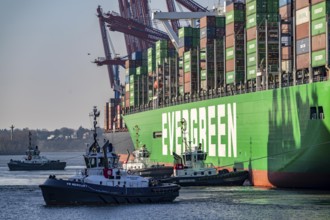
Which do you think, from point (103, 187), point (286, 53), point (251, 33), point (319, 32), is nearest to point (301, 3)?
point (319, 32)

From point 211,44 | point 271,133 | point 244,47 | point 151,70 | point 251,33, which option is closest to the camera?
point 271,133

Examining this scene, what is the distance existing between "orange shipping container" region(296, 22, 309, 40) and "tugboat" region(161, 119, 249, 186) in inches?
551

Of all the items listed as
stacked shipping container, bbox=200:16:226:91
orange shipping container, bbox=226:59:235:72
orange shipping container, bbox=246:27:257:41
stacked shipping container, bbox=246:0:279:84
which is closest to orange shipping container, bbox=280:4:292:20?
stacked shipping container, bbox=246:0:279:84

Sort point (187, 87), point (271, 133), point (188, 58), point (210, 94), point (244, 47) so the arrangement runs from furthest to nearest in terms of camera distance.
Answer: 1. point (187, 87)
2. point (188, 58)
3. point (210, 94)
4. point (244, 47)
5. point (271, 133)

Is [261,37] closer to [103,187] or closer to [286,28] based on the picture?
[286,28]

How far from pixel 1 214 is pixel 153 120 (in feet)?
204

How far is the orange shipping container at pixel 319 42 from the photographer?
72562 millimetres

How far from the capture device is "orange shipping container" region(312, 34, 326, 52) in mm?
72562

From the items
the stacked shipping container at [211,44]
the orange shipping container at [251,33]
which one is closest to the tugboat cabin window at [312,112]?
the orange shipping container at [251,33]

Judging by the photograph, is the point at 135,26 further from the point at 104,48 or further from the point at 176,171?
the point at 176,171

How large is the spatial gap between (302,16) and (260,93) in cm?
975

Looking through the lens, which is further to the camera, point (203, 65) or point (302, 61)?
point (203, 65)

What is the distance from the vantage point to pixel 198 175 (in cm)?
8081

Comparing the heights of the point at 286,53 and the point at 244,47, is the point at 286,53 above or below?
below
